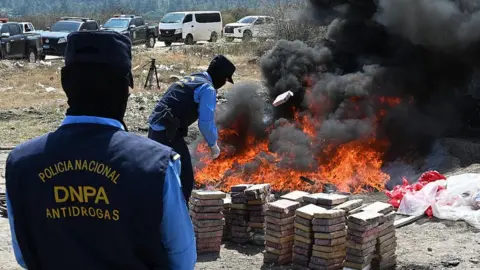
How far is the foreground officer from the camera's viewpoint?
1833mm

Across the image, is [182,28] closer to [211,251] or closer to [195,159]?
[195,159]

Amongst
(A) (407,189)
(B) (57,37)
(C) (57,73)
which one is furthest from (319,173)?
(B) (57,37)

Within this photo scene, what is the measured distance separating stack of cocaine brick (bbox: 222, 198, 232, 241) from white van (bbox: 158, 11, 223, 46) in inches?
1091

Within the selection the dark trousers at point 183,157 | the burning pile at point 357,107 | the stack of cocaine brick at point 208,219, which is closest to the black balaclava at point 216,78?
the dark trousers at point 183,157

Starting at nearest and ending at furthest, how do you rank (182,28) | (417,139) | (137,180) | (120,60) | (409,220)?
(137,180) → (120,60) → (409,220) → (417,139) → (182,28)

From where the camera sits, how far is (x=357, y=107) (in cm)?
1022

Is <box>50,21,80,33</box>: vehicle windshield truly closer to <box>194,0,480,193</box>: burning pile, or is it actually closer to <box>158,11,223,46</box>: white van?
<box>158,11,223,46</box>: white van

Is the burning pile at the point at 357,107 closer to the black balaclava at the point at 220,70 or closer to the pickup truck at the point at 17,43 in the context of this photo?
the black balaclava at the point at 220,70

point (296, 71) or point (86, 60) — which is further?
point (296, 71)

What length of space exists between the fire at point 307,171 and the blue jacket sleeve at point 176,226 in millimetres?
6586

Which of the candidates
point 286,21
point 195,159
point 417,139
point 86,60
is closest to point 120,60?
point 86,60

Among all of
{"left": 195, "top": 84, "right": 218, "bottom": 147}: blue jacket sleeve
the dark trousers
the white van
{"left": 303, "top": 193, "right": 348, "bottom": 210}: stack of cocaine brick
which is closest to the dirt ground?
{"left": 303, "top": 193, "right": 348, "bottom": 210}: stack of cocaine brick

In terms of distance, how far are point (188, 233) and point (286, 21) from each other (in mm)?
19304

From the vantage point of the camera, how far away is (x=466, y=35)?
1056 centimetres
